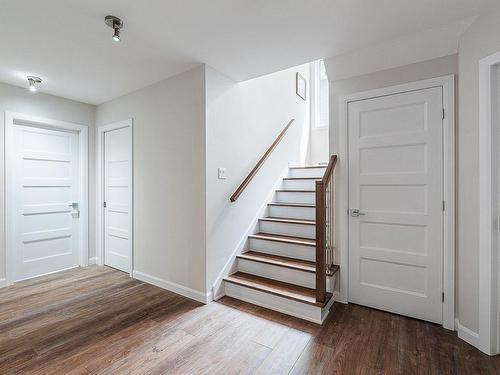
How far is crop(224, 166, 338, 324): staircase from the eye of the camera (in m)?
2.36

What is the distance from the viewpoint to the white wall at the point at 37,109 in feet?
10.0

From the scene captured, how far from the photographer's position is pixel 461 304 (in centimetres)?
201

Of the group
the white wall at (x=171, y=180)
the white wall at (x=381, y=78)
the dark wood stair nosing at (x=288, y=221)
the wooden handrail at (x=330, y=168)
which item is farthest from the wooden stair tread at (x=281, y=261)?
the white wall at (x=381, y=78)

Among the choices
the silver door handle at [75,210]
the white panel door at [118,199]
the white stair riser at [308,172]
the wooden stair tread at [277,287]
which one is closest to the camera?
the wooden stair tread at [277,287]

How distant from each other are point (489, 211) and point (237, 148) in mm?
2280

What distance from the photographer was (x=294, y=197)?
145 inches

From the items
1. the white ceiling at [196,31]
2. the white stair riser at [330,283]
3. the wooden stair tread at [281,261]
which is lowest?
the white stair riser at [330,283]

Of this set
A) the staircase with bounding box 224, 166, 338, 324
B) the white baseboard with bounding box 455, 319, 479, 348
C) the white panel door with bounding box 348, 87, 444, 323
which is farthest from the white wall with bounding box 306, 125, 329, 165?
the white baseboard with bounding box 455, 319, 479, 348

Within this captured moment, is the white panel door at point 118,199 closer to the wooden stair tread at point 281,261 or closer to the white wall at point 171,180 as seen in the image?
the white wall at point 171,180

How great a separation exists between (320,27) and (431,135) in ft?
4.23

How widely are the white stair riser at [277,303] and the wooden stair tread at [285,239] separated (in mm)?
626

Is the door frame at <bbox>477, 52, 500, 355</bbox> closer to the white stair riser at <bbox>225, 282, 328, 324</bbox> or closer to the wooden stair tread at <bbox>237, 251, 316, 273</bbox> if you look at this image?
the white stair riser at <bbox>225, 282, 328, 324</bbox>

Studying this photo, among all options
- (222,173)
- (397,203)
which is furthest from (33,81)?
(397,203)

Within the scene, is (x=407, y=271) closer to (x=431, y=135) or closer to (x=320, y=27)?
(x=431, y=135)
